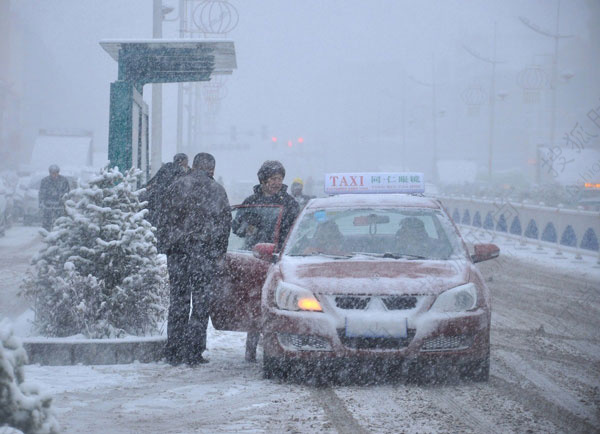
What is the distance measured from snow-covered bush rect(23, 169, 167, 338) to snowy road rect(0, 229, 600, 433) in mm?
539

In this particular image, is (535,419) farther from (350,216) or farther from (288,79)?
(288,79)

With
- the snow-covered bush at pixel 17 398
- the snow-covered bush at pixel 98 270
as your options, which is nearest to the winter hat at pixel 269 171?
the snow-covered bush at pixel 98 270

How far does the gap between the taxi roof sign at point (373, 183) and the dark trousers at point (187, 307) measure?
2045 millimetres

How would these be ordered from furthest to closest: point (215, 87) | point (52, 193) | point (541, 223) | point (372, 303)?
point (215, 87) < point (541, 223) < point (52, 193) < point (372, 303)

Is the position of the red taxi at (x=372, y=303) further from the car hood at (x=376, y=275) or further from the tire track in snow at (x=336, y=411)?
the tire track in snow at (x=336, y=411)

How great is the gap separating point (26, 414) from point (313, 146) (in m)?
132

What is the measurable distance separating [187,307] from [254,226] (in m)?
1.37

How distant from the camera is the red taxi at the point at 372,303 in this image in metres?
6.71

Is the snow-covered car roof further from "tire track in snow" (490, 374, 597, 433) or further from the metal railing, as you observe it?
the metal railing

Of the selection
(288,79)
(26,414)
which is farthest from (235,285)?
(288,79)

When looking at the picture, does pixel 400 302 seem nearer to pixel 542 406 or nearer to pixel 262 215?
pixel 542 406

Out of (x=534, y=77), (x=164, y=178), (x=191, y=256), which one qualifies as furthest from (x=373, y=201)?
(x=534, y=77)

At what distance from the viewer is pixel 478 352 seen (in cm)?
690

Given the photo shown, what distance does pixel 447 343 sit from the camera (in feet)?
22.3
